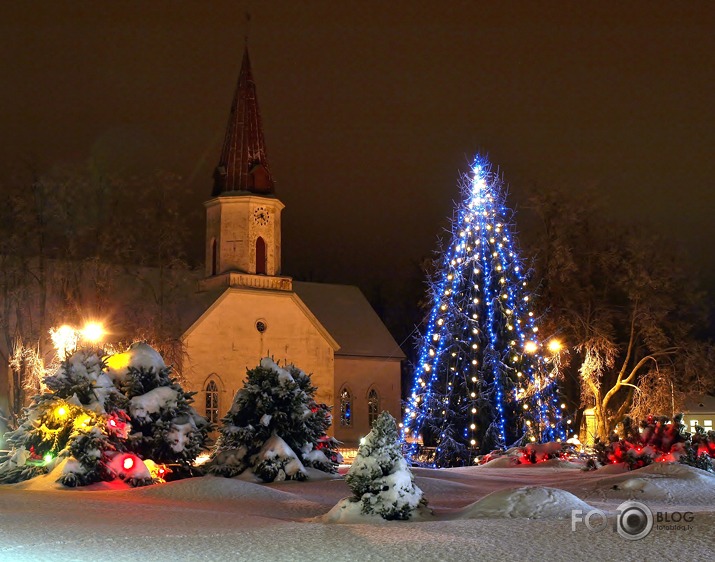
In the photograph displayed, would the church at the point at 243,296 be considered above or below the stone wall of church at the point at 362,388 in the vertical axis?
above

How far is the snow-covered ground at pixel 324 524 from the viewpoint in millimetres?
→ 10641

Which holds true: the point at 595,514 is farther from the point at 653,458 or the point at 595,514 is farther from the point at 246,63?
the point at 246,63

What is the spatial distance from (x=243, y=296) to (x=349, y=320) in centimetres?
1092

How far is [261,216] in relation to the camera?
4716 centimetres

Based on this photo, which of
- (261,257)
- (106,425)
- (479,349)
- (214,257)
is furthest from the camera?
(214,257)

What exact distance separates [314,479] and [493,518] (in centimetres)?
992

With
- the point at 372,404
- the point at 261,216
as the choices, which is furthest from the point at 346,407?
the point at 261,216

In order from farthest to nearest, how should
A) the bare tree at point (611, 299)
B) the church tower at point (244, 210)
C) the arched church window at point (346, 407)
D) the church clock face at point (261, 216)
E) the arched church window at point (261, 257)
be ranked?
the arched church window at point (346, 407), the arched church window at point (261, 257), the church clock face at point (261, 216), the church tower at point (244, 210), the bare tree at point (611, 299)

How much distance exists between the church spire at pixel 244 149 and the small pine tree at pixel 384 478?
3424cm

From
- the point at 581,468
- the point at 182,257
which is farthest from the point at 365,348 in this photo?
the point at 581,468

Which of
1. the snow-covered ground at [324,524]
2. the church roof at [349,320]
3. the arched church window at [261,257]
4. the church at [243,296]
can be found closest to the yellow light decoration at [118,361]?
the snow-covered ground at [324,524]

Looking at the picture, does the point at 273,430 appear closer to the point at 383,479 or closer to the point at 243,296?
the point at 383,479

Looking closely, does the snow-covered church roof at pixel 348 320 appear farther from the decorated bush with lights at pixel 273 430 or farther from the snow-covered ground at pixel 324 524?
the snow-covered ground at pixel 324 524

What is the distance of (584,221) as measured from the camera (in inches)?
1666
